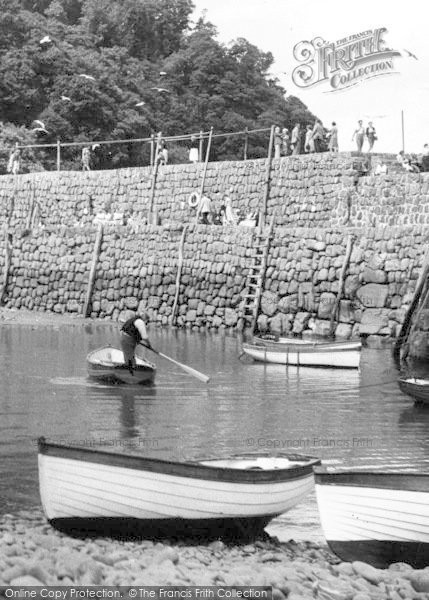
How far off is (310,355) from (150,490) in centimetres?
1580

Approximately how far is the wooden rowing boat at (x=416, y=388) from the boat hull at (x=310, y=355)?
5025mm

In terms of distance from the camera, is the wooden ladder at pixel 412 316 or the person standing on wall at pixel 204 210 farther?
the person standing on wall at pixel 204 210

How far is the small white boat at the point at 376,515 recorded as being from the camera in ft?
38.2

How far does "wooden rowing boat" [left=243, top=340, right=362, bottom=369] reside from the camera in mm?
27297

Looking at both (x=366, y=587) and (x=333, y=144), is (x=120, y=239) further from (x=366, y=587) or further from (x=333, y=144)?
(x=366, y=587)

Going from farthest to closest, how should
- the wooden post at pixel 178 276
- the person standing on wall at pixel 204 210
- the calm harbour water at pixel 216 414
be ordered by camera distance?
1. the person standing on wall at pixel 204 210
2. the wooden post at pixel 178 276
3. the calm harbour water at pixel 216 414

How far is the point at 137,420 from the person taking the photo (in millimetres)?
20031

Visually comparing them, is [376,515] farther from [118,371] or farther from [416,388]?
[118,371]

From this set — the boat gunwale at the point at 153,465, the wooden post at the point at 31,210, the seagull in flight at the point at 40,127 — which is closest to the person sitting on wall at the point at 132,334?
the boat gunwale at the point at 153,465

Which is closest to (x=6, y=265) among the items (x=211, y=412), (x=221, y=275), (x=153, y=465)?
(x=221, y=275)

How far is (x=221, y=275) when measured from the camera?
3622 cm

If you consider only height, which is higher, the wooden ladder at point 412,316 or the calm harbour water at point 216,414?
the wooden ladder at point 412,316

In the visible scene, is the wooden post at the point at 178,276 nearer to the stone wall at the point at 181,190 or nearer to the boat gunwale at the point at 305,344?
the stone wall at the point at 181,190

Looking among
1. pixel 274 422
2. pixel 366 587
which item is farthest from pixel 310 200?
pixel 366 587
